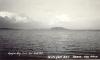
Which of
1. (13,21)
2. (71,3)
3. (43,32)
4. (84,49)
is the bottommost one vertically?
(84,49)

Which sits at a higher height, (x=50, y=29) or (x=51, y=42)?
(x=50, y=29)

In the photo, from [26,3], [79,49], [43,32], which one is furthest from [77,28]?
[26,3]

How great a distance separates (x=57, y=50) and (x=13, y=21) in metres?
0.46

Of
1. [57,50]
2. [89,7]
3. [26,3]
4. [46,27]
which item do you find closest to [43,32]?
[46,27]

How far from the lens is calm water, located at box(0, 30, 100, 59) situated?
1429mm

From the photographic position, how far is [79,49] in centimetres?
145

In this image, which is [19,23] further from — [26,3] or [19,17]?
[26,3]

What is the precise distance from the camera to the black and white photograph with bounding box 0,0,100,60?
1434 mm

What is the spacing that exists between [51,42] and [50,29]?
12 cm

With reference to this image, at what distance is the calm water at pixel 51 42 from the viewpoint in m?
1.43

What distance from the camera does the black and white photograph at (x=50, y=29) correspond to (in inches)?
56.4

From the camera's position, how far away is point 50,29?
1.48 metres

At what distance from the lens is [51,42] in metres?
1.42

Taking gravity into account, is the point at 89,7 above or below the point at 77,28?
above
